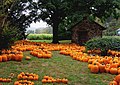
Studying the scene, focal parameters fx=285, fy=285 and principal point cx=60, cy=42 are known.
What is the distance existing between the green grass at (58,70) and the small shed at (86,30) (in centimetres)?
1166

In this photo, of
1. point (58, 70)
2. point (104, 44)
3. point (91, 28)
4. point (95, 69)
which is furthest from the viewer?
point (91, 28)

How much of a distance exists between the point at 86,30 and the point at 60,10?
275cm

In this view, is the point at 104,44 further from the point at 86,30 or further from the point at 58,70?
the point at 86,30

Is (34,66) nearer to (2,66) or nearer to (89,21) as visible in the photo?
(2,66)

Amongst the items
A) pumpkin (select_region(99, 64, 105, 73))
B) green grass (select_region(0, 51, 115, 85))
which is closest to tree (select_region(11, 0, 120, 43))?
green grass (select_region(0, 51, 115, 85))

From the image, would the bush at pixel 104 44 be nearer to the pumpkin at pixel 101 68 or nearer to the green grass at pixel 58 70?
the green grass at pixel 58 70

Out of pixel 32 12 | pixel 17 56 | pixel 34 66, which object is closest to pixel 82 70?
pixel 34 66

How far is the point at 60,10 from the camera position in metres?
24.0

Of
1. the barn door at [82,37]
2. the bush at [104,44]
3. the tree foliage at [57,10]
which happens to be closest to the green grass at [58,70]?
the bush at [104,44]

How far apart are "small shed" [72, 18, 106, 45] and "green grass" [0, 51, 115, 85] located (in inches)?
459

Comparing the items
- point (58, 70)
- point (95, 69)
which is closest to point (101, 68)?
point (95, 69)

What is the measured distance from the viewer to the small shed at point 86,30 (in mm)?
23656

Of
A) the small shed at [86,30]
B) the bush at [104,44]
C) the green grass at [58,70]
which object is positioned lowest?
the green grass at [58,70]

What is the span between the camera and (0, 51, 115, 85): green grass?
859 cm
